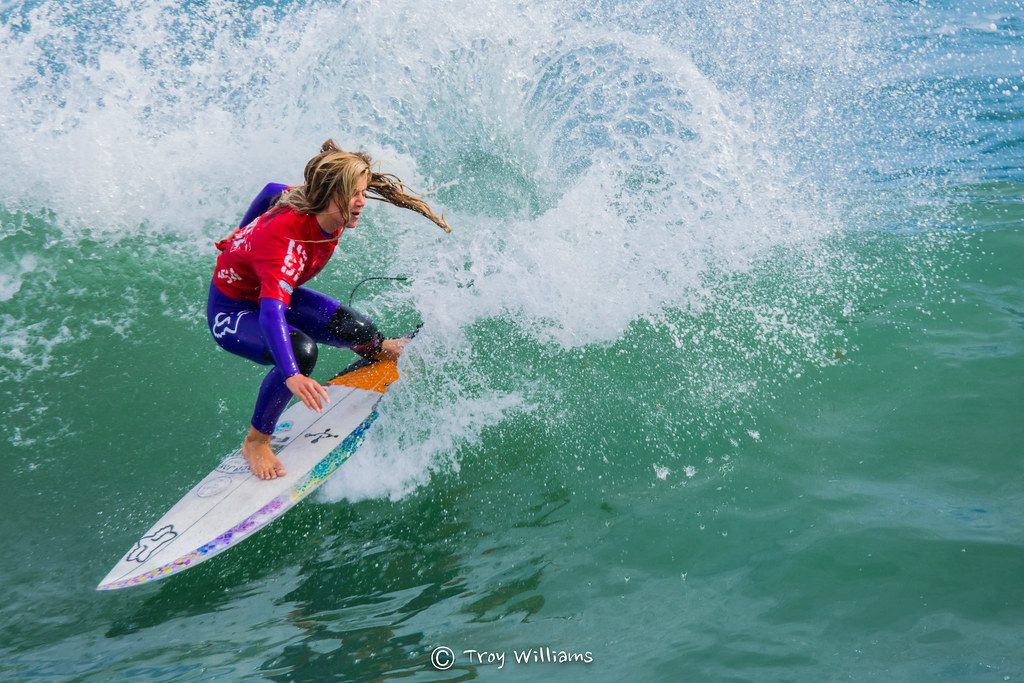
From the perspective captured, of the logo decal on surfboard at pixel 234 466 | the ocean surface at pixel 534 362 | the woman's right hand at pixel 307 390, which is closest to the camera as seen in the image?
the ocean surface at pixel 534 362

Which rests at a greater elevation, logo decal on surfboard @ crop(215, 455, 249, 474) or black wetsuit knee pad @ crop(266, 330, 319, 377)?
black wetsuit knee pad @ crop(266, 330, 319, 377)

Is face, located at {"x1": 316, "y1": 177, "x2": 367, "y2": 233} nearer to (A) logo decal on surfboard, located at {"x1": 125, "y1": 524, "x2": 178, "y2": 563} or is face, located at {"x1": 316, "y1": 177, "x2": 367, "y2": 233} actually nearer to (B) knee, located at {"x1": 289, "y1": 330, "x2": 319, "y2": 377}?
(B) knee, located at {"x1": 289, "y1": 330, "x2": 319, "y2": 377}

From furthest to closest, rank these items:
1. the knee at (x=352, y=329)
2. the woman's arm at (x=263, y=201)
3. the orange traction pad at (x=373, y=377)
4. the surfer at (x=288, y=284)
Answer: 1. the orange traction pad at (x=373, y=377)
2. the knee at (x=352, y=329)
3. the woman's arm at (x=263, y=201)
4. the surfer at (x=288, y=284)

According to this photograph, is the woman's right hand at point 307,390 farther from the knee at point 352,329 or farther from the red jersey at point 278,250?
the knee at point 352,329

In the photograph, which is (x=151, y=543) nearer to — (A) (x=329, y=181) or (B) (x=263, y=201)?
(B) (x=263, y=201)

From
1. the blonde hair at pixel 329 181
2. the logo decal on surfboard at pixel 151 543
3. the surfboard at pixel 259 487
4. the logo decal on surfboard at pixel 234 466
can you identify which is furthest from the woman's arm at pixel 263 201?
the logo decal on surfboard at pixel 151 543

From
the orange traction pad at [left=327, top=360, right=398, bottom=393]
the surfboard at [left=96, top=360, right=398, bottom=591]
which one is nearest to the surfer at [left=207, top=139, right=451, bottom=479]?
the surfboard at [left=96, top=360, right=398, bottom=591]

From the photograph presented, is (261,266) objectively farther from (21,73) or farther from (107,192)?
(21,73)

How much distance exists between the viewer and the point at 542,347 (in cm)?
466

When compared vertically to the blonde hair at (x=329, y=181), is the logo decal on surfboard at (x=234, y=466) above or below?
below

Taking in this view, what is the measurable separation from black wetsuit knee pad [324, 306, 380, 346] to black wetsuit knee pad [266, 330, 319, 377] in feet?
1.17

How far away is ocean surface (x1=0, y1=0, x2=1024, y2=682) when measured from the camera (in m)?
3.07

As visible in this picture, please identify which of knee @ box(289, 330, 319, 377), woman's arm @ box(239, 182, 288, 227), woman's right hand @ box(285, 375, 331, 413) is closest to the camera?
woman's right hand @ box(285, 375, 331, 413)

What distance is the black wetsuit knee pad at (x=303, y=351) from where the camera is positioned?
3648 millimetres
